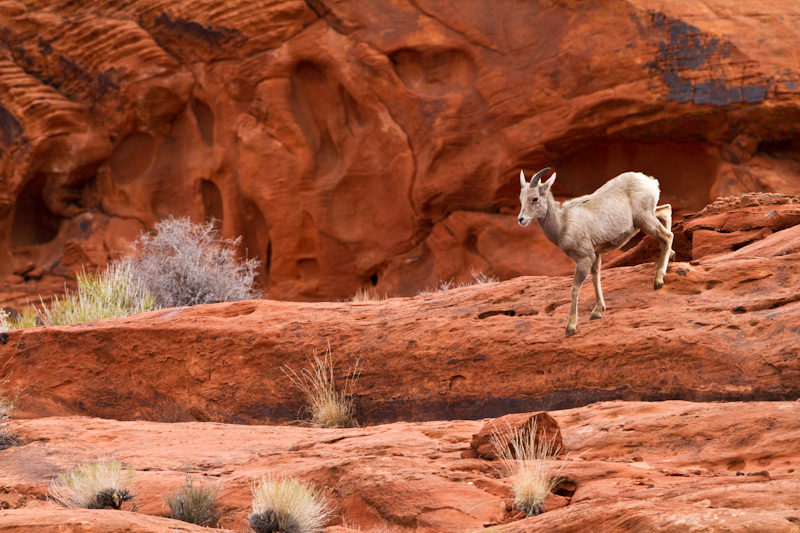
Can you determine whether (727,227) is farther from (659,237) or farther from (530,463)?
(530,463)

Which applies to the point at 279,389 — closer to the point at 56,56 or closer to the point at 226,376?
the point at 226,376

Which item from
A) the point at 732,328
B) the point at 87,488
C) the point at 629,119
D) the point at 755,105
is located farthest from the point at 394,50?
Result: the point at 87,488

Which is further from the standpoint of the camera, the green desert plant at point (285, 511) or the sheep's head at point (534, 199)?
the sheep's head at point (534, 199)

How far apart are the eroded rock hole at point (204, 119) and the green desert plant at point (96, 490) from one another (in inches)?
590

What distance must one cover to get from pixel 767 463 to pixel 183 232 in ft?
42.5

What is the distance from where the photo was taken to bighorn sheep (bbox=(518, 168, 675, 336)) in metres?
7.93

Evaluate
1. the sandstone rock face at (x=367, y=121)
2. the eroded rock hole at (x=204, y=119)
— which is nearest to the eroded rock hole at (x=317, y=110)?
the sandstone rock face at (x=367, y=121)

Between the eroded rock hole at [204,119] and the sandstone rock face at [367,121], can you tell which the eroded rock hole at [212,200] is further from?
the eroded rock hole at [204,119]

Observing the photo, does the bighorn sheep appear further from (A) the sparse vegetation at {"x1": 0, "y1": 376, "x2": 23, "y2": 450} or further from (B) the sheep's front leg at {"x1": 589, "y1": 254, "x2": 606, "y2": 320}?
(A) the sparse vegetation at {"x1": 0, "y1": 376, "x2": 23, "y2": 450}

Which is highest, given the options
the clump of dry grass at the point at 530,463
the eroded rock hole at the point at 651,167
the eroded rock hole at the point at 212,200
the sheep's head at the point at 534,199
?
the sheep's head at the point at 534,199

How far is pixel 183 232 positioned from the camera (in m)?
16.9

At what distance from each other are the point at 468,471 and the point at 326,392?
2.85 meters

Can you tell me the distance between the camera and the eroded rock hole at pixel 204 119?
20.8 meters

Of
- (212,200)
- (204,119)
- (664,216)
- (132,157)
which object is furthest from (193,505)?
(132,157)
